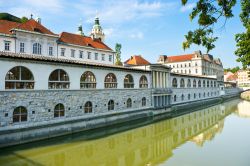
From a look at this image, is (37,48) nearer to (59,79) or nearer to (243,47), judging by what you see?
(59,79)

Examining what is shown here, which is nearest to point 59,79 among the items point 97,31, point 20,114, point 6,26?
point 20,114

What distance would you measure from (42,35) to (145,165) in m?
32.3

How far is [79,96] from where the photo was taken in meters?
24.3

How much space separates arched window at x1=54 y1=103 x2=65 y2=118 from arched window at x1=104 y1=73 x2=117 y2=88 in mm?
7076

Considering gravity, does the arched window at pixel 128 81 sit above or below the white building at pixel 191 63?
below

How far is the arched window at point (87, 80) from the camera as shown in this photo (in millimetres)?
25094

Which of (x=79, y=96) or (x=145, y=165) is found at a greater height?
(x=79, y=96)

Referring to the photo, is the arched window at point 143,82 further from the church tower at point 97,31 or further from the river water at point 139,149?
the church tower at point 97,31

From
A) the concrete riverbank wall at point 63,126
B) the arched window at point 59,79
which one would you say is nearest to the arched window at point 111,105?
the concrete riverbank wall at point 63,126

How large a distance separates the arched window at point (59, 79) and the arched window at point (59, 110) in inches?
74.7

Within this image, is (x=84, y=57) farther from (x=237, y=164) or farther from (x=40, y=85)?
(x=237, y=164)

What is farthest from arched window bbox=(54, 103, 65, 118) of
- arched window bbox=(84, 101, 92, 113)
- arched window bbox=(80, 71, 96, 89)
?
arched window bbox=(80, 71, 96, 89)

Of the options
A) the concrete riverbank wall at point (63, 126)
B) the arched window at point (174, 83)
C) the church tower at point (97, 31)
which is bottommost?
the concrete riverbank wall at point (63, 126)

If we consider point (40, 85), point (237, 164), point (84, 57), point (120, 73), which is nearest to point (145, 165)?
point (237, 164)
